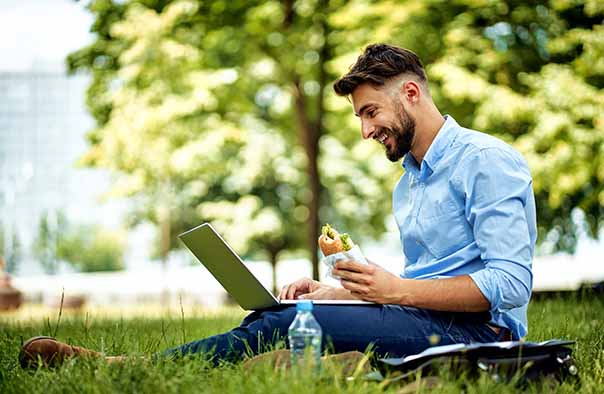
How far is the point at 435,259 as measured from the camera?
3.64 metres

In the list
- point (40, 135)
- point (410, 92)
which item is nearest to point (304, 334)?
point (410, 92)

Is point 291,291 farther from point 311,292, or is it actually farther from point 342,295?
point 342,295

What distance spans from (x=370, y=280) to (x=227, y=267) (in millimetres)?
618

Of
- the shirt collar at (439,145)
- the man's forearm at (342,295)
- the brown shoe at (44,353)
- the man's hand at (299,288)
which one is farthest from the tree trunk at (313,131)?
the brown shoe at (44,353)

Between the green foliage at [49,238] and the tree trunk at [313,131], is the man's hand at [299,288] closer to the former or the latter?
the tree trunk at [313,131]

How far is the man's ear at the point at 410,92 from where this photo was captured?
373 cm

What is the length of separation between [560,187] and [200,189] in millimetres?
11651

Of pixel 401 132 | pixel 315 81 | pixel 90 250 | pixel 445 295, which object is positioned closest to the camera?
pixel 445 295

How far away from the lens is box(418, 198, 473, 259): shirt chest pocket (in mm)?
3525

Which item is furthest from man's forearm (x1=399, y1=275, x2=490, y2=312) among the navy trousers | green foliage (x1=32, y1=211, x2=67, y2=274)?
green foliage (x1=32, y1=211, x2=67, y2=274)

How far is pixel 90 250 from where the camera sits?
6638 centimetres

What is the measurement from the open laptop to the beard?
741 mm

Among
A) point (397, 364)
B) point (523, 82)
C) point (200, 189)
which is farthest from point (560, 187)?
point (200, 189)

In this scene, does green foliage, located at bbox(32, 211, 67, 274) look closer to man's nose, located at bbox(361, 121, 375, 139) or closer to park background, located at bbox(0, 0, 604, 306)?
park background, located at bbox(0, 0, 604, 306)
